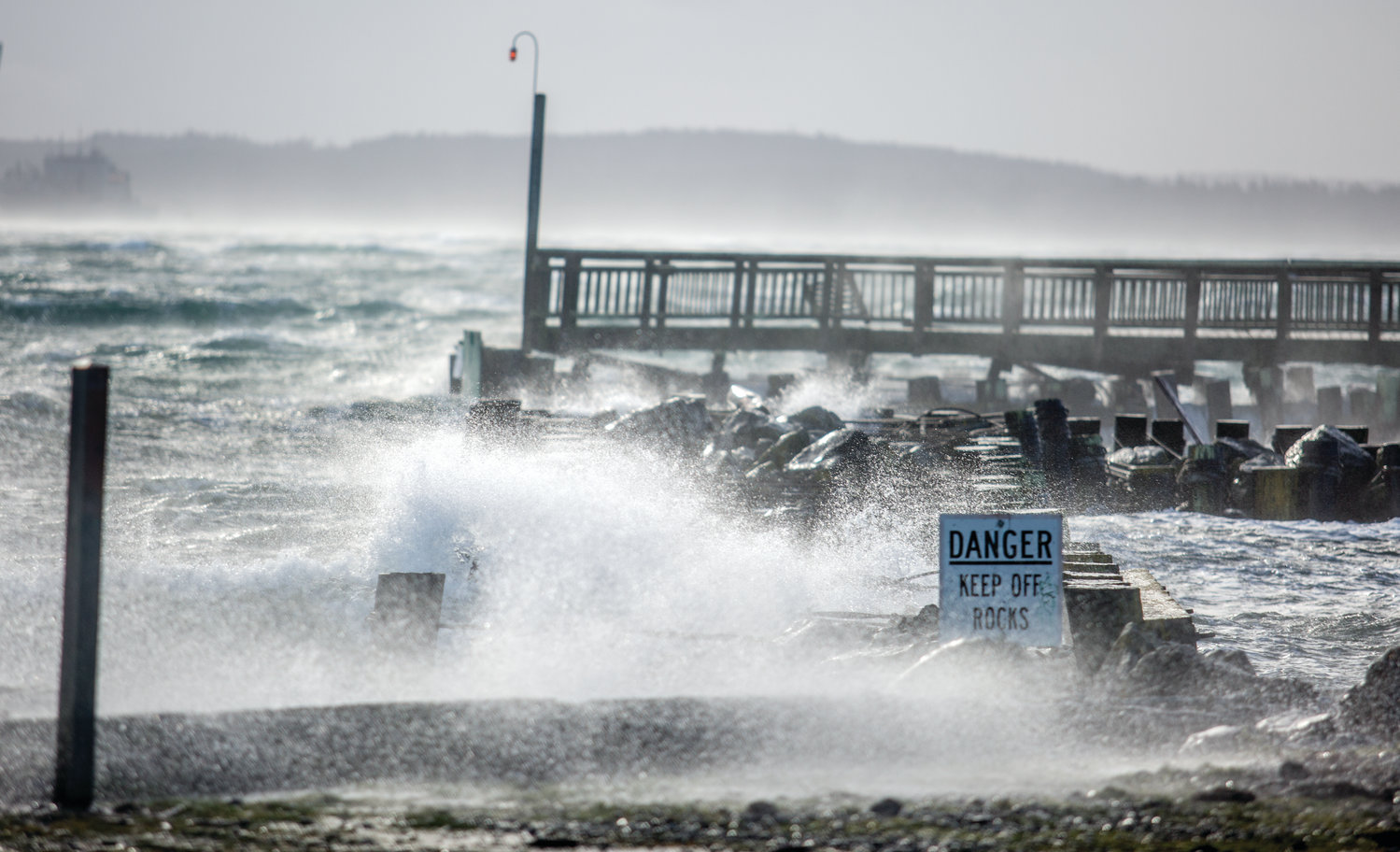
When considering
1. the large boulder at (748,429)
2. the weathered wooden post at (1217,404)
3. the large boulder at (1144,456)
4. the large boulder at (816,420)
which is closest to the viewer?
the large boulder at (748,429)

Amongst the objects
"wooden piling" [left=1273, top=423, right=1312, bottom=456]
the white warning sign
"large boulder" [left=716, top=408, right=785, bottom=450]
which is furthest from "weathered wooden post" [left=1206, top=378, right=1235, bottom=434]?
the white warning sign

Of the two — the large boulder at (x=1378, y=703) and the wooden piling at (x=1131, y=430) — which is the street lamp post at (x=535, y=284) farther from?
the large boulder at (x=1378, y=703)

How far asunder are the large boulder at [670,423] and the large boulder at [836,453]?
153 cm

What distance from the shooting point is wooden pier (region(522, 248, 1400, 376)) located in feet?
59.4

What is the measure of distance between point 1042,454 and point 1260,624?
180 inches

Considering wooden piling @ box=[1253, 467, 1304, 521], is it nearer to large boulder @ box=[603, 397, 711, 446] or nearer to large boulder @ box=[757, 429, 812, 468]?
large boulder @ box=[757, 429, 812, 468]

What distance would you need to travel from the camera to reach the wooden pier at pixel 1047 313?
1809 cm

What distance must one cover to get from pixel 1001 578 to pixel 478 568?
4.00m

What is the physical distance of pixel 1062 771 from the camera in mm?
4723


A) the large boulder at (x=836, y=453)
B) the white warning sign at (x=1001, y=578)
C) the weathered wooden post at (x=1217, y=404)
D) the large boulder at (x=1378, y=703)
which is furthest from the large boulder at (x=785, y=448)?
the weathered wooden post at (x=1217, y=404)

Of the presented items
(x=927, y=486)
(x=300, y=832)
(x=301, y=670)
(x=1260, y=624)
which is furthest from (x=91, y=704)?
(x=927, y=486)

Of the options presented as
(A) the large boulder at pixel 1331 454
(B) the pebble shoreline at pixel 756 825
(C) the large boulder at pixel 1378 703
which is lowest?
(B) the pebble shoreline at pixel 756 825

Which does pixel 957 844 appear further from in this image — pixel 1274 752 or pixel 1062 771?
pixel 1274 752

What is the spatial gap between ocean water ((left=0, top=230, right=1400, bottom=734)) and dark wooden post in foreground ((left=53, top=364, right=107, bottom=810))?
945mm
